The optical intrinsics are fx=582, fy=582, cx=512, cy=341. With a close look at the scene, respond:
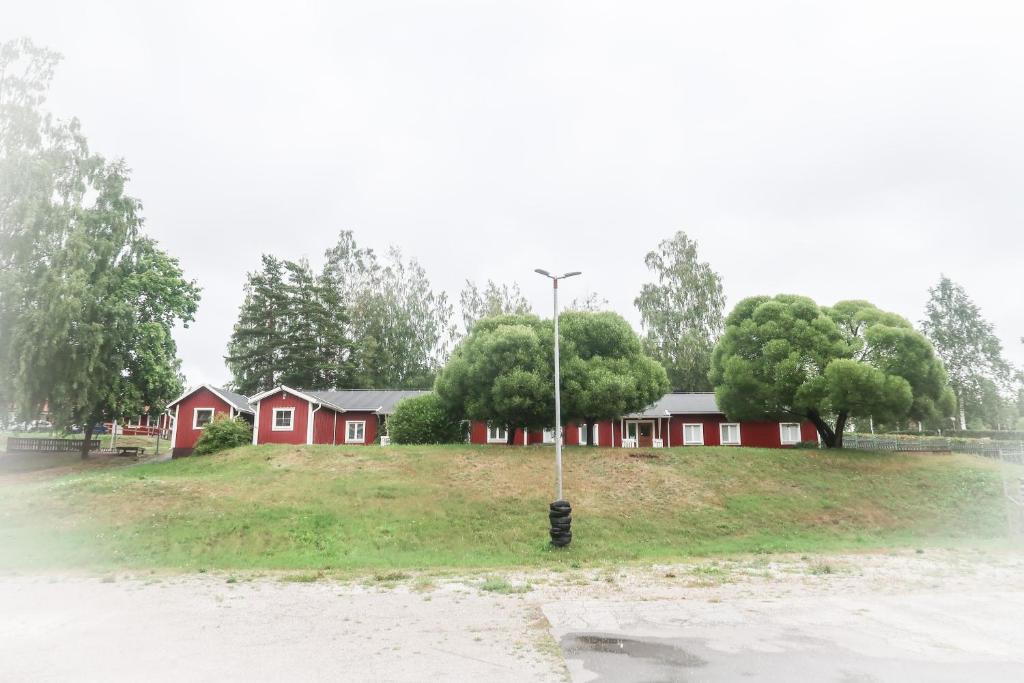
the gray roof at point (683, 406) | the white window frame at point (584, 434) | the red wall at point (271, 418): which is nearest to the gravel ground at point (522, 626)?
the red wall at point (271, 418)

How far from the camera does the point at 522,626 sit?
941cm

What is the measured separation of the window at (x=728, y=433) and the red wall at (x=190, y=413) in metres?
34.4

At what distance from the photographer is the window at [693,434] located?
41562mm

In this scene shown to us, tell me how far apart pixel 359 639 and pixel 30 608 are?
695 cm

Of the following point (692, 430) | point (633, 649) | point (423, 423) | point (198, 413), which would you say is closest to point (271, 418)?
point (198, 413)

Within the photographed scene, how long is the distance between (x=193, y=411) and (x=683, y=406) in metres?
34.0

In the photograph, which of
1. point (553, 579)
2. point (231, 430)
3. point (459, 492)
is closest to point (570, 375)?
point (459, 492)

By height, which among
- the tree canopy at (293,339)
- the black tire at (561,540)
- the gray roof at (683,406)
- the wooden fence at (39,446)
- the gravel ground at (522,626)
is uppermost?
the tree canopy at (293,339)

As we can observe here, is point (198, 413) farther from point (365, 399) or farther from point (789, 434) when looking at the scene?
point (789, 434)

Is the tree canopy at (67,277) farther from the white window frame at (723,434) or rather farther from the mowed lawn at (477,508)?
the white window frame at (723,434)

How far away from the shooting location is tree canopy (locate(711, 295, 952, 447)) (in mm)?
A: 29500

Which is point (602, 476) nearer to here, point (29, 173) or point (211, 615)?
point (211, 615)

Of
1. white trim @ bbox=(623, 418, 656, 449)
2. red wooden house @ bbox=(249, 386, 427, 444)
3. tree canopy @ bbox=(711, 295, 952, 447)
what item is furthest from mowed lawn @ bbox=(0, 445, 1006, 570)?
white trim @ bbox=(623, 418, 656, 449)

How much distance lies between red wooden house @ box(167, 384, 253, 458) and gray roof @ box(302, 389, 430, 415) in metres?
5.47
